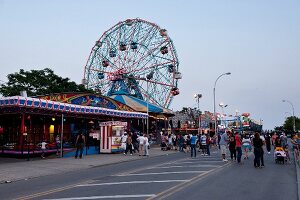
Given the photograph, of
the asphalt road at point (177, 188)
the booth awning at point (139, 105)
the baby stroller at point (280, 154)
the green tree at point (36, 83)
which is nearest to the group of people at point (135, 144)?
the baby stroller at point (280, 154)

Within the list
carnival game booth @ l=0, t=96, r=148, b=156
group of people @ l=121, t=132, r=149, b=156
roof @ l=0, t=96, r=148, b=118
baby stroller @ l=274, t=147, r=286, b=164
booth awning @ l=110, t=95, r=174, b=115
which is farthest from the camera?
booth awning @ l=110, t=95, r=174, b=115

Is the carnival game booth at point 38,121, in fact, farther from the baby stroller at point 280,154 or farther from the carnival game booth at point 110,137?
the baby stroller at point 280,154

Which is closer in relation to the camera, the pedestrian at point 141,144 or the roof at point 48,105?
the roof at point 48,105

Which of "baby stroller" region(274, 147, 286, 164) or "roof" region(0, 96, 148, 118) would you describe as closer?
"baby stroller" region(274, 147, 286, 164)

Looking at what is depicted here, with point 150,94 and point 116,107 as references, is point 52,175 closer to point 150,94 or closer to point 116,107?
point 116,107

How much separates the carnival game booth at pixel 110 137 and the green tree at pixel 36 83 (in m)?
25.8

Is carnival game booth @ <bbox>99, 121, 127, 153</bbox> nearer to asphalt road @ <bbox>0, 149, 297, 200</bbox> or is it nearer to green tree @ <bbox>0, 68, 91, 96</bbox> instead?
asphalt road @ <bbox>0, 149, 297, 200</bbox>

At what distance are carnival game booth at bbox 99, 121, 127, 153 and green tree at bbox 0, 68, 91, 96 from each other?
2580 cm

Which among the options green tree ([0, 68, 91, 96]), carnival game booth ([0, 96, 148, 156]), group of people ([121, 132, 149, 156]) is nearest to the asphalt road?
carnival game booth ([0, 96, 148, 156])

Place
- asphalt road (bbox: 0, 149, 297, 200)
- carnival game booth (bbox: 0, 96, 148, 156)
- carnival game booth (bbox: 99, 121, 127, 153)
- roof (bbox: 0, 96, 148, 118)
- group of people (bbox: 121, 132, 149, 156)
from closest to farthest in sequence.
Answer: asphalt road (bbox: 0, 149, 297, 200) → roof (bbox: 0, 96, 148, 118) → carnival game booth (bbox: 0, 96, 148, 156) → group of people (bbox: 121, 132, 149, 156) → carnival game booth (bbox: 99, 121, 127, 153)

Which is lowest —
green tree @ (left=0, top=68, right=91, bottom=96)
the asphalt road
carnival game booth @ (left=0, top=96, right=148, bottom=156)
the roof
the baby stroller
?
the asphalt road

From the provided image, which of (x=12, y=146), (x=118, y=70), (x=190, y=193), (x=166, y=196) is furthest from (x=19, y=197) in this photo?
(x=118, y=70)

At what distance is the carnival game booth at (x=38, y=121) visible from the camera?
73.0ft

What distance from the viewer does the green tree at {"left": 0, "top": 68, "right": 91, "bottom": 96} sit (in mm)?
Result: 51812
